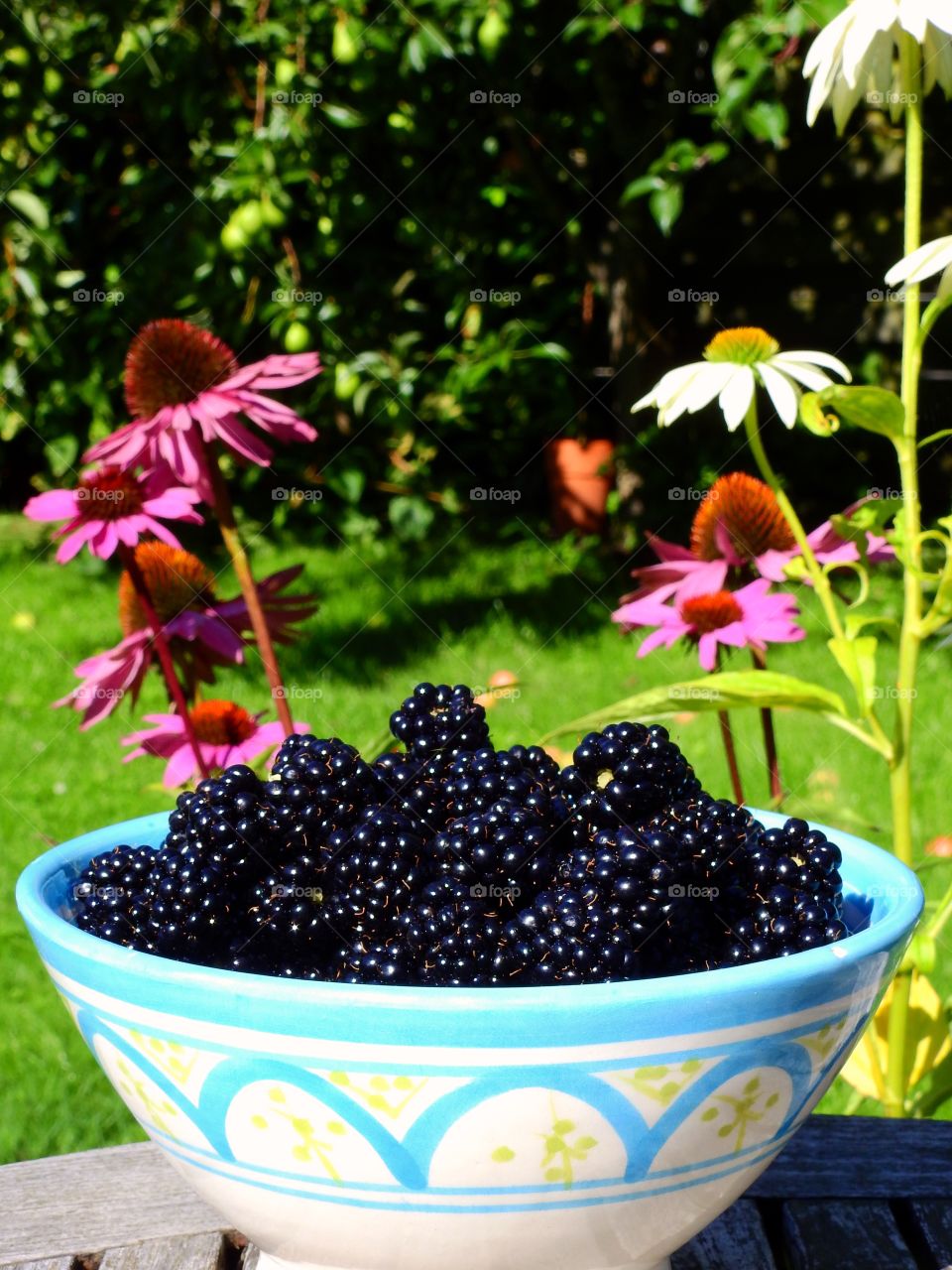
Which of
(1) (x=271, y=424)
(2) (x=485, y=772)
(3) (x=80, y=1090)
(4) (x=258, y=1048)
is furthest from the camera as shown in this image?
(3) (x=80, y=1090)

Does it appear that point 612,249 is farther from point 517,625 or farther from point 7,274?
point 7,274

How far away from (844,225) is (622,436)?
91 centimetres

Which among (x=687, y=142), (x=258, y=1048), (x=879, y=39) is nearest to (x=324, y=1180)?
(x=258, y=1048)

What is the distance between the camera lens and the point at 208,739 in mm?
1072

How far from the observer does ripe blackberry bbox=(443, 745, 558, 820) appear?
585 millimetres

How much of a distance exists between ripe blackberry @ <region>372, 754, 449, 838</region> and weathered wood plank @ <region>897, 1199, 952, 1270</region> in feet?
1.05

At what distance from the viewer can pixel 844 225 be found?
392 cm

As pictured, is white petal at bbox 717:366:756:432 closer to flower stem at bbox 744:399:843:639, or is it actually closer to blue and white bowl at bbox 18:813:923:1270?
flower stem at bbox 744:399:843:639

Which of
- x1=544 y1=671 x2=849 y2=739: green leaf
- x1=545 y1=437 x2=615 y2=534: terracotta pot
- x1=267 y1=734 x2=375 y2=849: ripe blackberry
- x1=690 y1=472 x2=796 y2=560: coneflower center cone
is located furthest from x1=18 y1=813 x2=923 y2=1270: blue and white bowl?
x1=545 y1=437 x2=615 y2=534: terracotta pot

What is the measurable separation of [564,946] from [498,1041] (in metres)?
0.06

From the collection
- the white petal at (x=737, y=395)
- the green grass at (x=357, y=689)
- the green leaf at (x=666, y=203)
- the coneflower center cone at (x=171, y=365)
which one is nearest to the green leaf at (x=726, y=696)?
the white petal at (x=737, y=395)

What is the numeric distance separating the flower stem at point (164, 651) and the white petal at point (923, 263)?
1.82 ft

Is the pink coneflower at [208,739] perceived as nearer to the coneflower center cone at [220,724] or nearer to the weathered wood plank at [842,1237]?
the coneflower center cone at [220,724]

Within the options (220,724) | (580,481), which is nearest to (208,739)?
(220,724)
